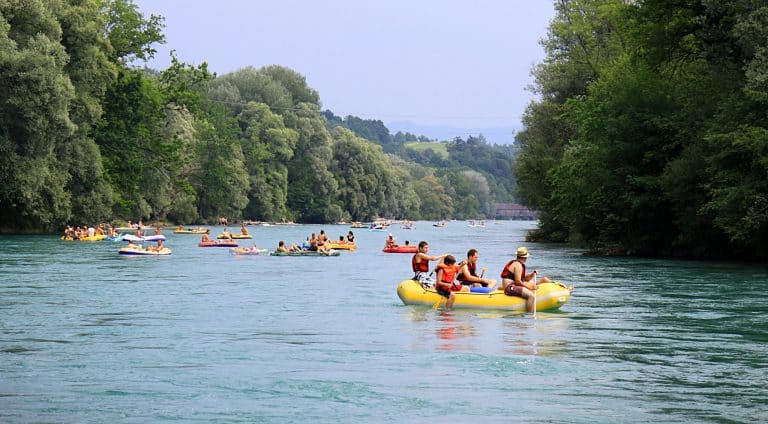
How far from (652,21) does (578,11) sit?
26.6 meters

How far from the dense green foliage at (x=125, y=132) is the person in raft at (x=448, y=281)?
4076cm

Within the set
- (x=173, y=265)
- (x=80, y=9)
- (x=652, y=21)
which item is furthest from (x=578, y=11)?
(x=173, y=265)

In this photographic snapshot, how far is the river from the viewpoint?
16250 millimetres

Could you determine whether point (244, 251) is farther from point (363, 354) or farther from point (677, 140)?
point (363, 354)

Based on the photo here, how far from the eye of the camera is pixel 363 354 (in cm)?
2153

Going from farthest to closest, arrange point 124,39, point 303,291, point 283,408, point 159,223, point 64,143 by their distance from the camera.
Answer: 1. point 159,223
2. point 124,39
3. point 64,143
4. point 303,291
5. point 283,408

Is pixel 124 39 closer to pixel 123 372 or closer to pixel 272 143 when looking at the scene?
pixel 272 143

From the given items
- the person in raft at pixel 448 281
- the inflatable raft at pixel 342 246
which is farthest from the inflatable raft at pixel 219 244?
the person in raft at pixel 448 281

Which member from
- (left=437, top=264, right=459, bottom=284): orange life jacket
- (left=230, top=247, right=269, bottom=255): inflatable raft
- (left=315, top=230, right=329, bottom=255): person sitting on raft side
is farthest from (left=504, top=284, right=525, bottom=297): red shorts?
(left=230, top=247, right=269, bottom=255): inflatable raft

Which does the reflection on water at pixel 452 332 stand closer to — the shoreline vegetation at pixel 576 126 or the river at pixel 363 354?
the river at pixel 363 354

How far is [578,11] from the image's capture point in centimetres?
7700

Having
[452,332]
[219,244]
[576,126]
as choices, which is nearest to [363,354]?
[452,332]

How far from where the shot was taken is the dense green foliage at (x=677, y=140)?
1713 inches

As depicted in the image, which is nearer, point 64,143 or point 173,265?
point 173,265
